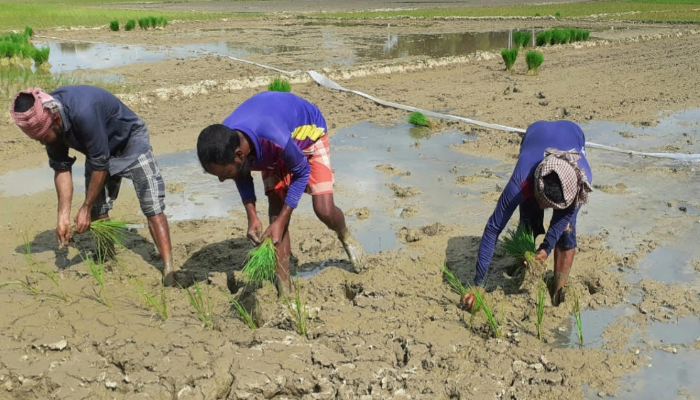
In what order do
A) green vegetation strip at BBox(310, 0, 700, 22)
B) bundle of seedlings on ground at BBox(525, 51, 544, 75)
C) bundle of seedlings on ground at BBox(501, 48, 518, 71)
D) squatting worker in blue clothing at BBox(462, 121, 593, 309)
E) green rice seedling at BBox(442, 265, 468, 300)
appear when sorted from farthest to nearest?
1. green vegetation strip at BBox(310, 0, 700, 22)
2. bundle of seedlings on ground at BBox(501, 48, 518, 71)
3. bundle of seedlings on ground at BBox(525, 51, 544, 75)
4. green rice seedling at BBox(442, 265, 468, 300)
5. squatting worker in blue clothing at BBox(462, 121, 593, 309)

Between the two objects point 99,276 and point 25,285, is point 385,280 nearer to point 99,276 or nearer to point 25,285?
point 99,276

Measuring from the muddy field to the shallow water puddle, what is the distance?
4.65m

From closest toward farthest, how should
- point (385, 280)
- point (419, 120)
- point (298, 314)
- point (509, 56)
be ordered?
point (298, 314) → point (385, 280) → point (419, 120) → point (509, 56)

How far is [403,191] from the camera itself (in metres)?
5.43

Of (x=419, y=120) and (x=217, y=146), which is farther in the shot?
(x=419, y=120)

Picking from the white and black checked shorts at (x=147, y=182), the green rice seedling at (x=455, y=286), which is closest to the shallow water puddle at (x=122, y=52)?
the white and black checked shorts at (x=147, y=182)

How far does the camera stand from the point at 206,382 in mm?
2861

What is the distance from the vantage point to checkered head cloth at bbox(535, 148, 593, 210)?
2.99m

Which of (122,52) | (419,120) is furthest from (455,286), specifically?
(122,52)

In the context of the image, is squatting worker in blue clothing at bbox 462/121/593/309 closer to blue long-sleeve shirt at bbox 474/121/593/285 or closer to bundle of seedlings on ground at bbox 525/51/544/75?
blue long-sleeve shirt at bbox 474/121/593/285

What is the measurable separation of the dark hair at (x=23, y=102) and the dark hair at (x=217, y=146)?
117 cm

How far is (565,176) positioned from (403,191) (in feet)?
8.24

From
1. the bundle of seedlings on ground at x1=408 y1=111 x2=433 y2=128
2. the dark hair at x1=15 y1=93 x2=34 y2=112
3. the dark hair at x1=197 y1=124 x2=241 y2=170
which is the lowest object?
the bundle of seedlings on ground at x1=408 y1=111 x2=433 y2=128

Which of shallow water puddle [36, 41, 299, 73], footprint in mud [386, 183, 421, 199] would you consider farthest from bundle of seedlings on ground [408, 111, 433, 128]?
shallow water puddle [36, 41, 299, 73]
